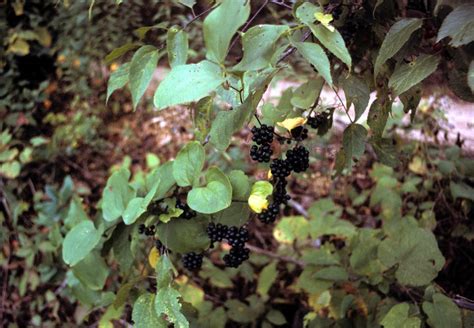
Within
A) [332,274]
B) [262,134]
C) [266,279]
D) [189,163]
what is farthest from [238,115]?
[266,279]

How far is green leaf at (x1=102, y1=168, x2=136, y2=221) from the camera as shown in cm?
114

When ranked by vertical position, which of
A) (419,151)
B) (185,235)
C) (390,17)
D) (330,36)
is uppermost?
(330,36)

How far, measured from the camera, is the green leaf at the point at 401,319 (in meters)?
1.12

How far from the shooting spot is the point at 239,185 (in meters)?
1.01

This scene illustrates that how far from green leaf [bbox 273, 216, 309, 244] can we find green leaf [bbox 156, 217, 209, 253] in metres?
1.01

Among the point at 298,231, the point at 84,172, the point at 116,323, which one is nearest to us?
the point at 116,323

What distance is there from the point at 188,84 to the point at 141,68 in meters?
0.30

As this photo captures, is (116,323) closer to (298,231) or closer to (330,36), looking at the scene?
(298,231)

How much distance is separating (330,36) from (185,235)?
0.56m

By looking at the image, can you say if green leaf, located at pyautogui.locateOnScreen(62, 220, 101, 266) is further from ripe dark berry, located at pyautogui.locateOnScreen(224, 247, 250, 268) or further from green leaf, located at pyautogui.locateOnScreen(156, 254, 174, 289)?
ripe dark berry, located at pyautogui.locateOnScreen(224, 247, 250, 268)

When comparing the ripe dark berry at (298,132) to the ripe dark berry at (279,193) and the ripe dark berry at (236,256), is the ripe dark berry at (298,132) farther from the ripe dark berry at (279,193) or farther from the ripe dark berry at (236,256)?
the ripe dark berry at (236,256)

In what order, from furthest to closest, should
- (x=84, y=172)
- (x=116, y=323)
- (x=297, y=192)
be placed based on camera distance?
(x=84, y=172), (x=297, y=192), (x=116, y=323)

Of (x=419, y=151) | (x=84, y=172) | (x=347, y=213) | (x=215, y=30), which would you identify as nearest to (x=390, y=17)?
(x=215, y=30)

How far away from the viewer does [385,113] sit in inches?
38.9
